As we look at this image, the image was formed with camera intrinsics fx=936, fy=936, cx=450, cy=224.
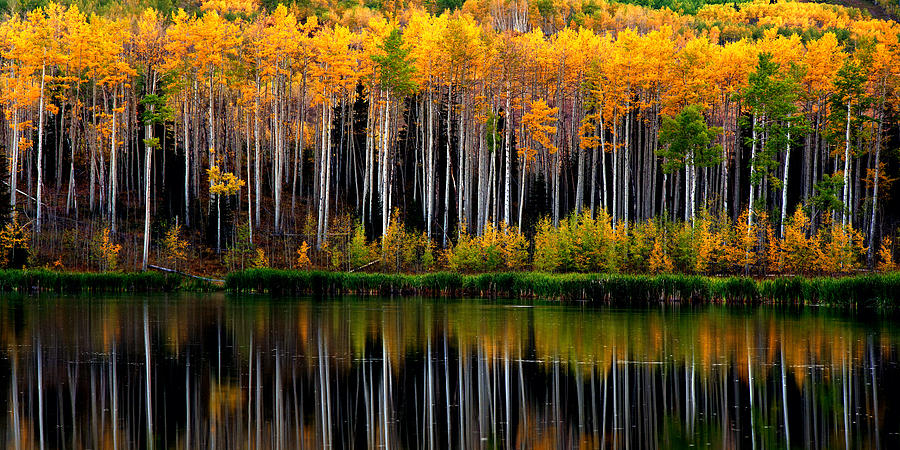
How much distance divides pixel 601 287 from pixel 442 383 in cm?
2127

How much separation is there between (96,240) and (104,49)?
10.1 meters

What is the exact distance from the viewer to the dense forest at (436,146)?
44.2 m

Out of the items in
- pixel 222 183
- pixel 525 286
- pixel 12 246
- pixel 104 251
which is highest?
pixel 222 183

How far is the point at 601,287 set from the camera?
3572cm

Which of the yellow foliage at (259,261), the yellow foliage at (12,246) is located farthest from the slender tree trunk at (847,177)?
the yellow foliage at (12,246)

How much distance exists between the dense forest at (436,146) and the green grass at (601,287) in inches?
171

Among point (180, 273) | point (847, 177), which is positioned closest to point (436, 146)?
point (180, 273)

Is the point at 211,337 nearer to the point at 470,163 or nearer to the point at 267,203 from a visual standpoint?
the point at 470,163

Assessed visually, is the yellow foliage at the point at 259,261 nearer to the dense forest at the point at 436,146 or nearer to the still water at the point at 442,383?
the dense forest at the point at 436,146

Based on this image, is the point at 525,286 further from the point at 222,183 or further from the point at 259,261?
the point at 222,183

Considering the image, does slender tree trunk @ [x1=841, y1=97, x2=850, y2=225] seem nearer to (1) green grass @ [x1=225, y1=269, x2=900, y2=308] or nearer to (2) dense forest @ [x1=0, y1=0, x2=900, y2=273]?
(2) dense forest @ [x1=0, y1=0, x2=900, y2=273]

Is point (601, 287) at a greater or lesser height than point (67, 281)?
lesser

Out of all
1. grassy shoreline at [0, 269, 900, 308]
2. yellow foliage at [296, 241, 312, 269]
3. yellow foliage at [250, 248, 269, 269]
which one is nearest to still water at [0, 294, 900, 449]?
grassy shoreline at [0, 269, 900, 308]

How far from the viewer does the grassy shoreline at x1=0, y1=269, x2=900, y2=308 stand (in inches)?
1303
